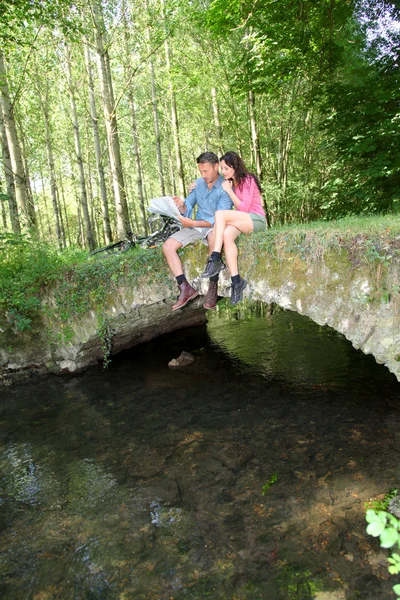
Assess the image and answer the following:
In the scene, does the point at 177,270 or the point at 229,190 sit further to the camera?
the point at 177,270

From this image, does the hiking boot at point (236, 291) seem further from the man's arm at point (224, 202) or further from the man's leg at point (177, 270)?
the man's arm at point (224, 202)

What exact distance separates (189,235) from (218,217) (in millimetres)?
845

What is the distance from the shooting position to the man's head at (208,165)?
17.3 feet

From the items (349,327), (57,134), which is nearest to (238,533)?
(349,327)

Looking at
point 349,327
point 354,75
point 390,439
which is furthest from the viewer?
point 354,75

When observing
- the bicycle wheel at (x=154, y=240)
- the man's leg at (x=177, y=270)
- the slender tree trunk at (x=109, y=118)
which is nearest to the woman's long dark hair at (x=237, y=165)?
the man's leg at (x=177, y=270)

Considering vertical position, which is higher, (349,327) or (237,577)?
(349,327)

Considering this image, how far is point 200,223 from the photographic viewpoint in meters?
5.60

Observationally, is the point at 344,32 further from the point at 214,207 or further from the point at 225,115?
the point at 225,115

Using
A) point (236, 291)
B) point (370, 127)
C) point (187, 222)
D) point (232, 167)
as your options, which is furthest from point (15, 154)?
point (370, 127)

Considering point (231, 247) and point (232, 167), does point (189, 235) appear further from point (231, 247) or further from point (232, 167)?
point (232, 167)

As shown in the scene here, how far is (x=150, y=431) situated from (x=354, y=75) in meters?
8.15

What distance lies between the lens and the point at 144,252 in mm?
6594

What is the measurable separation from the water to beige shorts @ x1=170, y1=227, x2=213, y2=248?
2655mm
